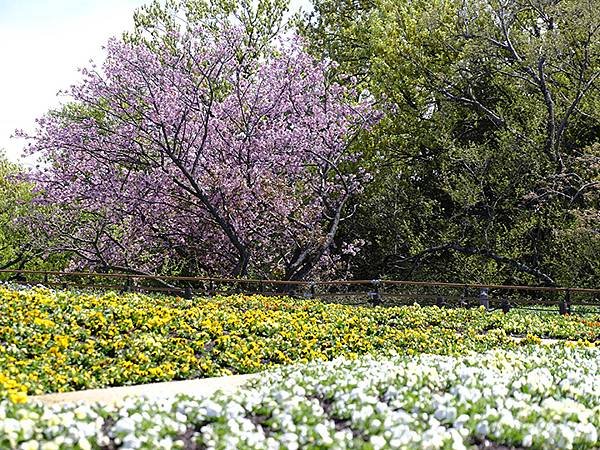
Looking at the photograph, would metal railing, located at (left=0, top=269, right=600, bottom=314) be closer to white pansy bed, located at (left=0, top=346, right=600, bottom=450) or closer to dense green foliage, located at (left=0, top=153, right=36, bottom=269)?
dense green foliage, located at (left=0, top=153, right=36, bottom=269)

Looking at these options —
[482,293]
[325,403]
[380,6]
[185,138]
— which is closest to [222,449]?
[325,403]

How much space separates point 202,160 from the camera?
1906 centimetres

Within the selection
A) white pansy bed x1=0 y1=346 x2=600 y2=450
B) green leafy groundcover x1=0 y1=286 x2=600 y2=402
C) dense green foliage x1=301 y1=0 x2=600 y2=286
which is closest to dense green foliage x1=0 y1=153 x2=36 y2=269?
dense green foliage x1=301 y1=0 x2=600 y2=286

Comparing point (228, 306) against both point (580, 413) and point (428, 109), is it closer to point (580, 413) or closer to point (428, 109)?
point (580, 413)

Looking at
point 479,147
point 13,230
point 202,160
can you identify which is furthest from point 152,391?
point 13,230

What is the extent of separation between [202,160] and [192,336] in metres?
9.79

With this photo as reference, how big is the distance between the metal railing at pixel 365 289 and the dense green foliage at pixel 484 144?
0.62 metres

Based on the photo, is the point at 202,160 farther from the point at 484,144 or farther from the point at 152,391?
the point at 152,391

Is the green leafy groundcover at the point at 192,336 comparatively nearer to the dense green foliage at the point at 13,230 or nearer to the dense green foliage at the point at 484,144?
the dense green foliage at the point at 484,144

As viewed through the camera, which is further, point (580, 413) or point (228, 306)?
point (228, 306)

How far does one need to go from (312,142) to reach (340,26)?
11.7 metres

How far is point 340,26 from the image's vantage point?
30.0 metres

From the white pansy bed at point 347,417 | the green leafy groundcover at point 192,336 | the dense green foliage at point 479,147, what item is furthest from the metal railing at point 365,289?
the white pansy bed at point 347,417

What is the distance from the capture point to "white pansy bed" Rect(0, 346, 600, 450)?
4324mm
